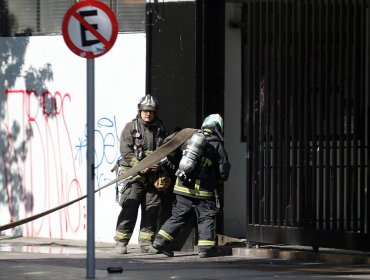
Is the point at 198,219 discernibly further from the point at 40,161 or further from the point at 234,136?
the point at 40,161

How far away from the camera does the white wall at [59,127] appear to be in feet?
51.8

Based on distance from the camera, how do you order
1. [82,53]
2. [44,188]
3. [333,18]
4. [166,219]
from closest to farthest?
1. [82,53]
2. [333,18]
3. [166,219]
4. [44,188]

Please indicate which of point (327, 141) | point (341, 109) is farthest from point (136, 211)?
point (341, 109)

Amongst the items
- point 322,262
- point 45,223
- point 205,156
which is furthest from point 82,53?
point 45,223

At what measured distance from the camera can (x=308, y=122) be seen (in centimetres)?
1442

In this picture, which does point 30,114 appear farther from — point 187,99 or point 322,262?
point 322,262

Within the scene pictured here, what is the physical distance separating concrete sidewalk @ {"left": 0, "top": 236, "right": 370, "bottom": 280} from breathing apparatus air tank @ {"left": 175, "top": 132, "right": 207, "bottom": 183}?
3.61ft

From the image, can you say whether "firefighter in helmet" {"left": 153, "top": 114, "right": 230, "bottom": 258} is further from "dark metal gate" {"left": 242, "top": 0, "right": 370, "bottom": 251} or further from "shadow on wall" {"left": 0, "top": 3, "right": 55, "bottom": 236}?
"shadow on wall" {"left": 0, "top": 3, "right": 55, "bottom": 236}

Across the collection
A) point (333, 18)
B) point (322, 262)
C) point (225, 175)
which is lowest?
point (322, 262)

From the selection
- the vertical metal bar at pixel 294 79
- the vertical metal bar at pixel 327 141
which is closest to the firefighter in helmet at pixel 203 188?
the vertical metal bar at pixel 294 79

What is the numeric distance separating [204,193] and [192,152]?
22.3 inches

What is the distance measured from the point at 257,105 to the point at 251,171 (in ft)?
2.71

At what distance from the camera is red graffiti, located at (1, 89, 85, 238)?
53.4 ft

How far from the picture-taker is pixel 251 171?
15.1 m
